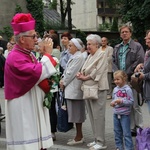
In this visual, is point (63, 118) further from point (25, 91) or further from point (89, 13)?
point (89, 13)

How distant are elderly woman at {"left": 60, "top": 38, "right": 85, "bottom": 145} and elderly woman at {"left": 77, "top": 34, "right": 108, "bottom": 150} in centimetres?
27

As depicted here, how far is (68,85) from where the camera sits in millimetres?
7188

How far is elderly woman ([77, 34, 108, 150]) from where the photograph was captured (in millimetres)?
6766

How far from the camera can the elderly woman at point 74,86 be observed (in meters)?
7.12

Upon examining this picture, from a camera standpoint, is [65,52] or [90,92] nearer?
[90,92]

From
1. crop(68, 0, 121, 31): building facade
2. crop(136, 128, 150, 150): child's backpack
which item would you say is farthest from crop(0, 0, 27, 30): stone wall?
crop(68, 0, 121, 31): building facade

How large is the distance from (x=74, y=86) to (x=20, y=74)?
2519 mm

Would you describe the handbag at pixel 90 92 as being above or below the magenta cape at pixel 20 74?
below

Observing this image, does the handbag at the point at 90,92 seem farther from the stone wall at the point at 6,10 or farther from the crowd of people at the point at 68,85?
the stone wall at the point at 6,10

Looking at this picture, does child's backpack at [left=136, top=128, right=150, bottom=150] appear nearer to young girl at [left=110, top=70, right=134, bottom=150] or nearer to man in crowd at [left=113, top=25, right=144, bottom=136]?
young girl at [left=110, top=70, right=134, bottom=150]

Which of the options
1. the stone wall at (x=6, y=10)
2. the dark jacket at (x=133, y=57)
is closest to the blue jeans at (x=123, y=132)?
the dark jacket at (x=133, y=57)

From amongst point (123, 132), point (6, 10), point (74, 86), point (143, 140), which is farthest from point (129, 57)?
point (6, 10)

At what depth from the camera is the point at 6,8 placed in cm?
2616

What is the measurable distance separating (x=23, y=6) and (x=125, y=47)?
798 inches
